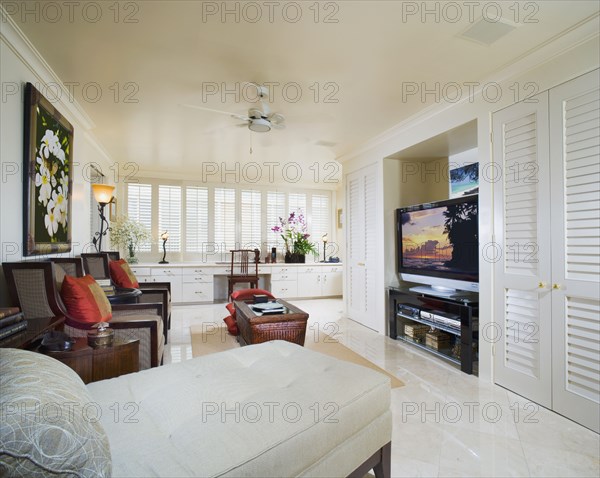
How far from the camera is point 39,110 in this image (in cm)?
238

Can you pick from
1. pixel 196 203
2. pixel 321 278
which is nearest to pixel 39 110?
pixel 196 203

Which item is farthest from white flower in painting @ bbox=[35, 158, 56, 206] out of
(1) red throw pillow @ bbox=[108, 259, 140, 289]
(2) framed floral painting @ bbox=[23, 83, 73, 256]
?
(1) red throw pillow @ bbox=[108, 259, 140, 289]

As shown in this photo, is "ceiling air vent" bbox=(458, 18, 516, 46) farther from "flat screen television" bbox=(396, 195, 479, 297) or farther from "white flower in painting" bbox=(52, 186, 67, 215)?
"white flower in painting" bbox=(52, 186, 67, 215)

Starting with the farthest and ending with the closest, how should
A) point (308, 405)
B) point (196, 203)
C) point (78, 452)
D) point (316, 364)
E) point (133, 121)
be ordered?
point (196, 203)
point (133, 121)
point (316, 364)
point (308, 405)
point (78, 452)

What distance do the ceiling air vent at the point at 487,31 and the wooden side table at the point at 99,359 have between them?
2.76 metres

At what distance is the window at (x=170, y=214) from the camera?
614 centimetres

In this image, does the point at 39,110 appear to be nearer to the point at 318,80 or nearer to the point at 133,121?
the point at 133,121

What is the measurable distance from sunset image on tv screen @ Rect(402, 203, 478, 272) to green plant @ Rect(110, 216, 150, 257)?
4.33 m

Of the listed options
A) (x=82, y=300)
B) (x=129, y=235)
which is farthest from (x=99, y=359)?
(x=129, y=235)

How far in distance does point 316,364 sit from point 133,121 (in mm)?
3268

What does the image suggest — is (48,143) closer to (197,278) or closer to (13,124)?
(13,124)

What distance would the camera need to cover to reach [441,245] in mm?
3309

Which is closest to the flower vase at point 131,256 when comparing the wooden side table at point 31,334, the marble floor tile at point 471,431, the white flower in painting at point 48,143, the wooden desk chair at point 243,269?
the wooden desk chair at point 243,269

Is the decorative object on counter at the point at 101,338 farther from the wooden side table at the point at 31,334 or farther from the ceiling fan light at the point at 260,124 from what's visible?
the ceiling fan light at the point at 260,124
